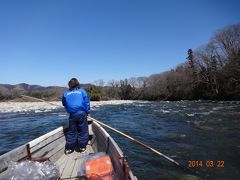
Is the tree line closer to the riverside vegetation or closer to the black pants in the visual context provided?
the riverside vegetation

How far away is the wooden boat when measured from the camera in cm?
347

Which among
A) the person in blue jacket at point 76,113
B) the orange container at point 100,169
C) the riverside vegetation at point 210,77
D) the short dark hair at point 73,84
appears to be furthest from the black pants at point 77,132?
the riverside vegetation at point 210,77

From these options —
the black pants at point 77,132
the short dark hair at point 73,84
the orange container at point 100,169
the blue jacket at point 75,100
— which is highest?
the short dark hair at point 73,84

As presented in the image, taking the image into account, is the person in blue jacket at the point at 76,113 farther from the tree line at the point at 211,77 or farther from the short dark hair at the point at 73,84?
the tree line at the point at 211,77

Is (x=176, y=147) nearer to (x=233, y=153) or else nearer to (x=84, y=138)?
(x=233, y=153)

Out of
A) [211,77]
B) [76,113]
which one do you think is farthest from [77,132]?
[211,77]

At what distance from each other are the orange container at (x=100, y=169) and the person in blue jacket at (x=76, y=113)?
1793 mm

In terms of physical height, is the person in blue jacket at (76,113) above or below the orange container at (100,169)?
above

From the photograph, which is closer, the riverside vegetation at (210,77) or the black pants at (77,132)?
the black pants at (77,132)

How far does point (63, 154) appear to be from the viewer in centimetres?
559

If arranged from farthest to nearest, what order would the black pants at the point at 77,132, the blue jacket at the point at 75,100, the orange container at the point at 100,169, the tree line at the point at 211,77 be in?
the tree line at the point at 211,77 < the black pants at the point at 77,132 < the blue jacket at the point at 75,100 < the orange container at the point at 100,169

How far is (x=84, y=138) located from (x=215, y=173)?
347 centimetres

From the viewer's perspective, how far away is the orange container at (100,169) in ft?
11.3

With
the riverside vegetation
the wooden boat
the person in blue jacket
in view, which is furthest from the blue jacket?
the riverside vegetation
